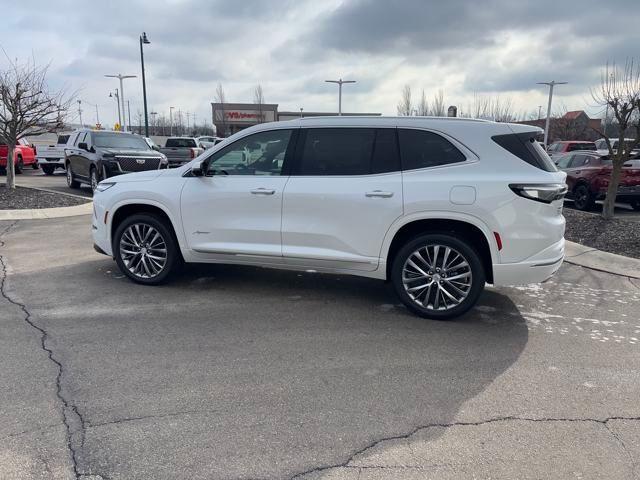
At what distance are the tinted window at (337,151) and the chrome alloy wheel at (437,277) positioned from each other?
994mm

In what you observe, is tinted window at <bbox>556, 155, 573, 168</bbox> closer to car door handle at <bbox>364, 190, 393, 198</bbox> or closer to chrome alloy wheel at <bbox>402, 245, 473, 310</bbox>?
chrome alloy wheel at <bbox>402, 245, 473, 310</bbox>

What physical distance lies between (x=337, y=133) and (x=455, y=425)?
3043mm

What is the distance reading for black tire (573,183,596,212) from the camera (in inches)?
505

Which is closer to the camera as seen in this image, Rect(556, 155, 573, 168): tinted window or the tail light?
the tail light

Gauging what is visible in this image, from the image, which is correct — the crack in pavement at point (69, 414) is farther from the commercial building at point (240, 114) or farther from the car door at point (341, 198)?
the commercial building at point (240, 114)

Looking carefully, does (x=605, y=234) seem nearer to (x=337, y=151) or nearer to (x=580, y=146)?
(x=337, y=151)

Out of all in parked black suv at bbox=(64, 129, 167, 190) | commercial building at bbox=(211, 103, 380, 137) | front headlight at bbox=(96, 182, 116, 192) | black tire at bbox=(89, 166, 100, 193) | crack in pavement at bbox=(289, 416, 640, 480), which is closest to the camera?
crack in pavement at bbox=(289, 416, 640, 480)

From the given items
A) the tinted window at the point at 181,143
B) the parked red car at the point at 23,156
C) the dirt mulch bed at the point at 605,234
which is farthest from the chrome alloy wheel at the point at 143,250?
the tinted window at the point at 181,143

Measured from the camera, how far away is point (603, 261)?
7.44 m

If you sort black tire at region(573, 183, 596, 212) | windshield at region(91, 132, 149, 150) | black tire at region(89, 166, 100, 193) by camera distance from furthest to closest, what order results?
windshield at region(91, 132, 149, 150) → black tire at region(89, 166, 100, 193) → black tire at region(573, 183, 596, 212)

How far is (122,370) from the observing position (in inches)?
150

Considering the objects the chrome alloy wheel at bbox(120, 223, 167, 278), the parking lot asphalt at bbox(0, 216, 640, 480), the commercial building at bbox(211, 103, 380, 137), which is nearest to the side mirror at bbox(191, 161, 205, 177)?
the chrome alloy wheel at bbox(120, 223, 167, 278)

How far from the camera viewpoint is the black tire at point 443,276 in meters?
4.73

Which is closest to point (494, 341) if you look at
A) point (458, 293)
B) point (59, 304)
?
point (458, 293)
